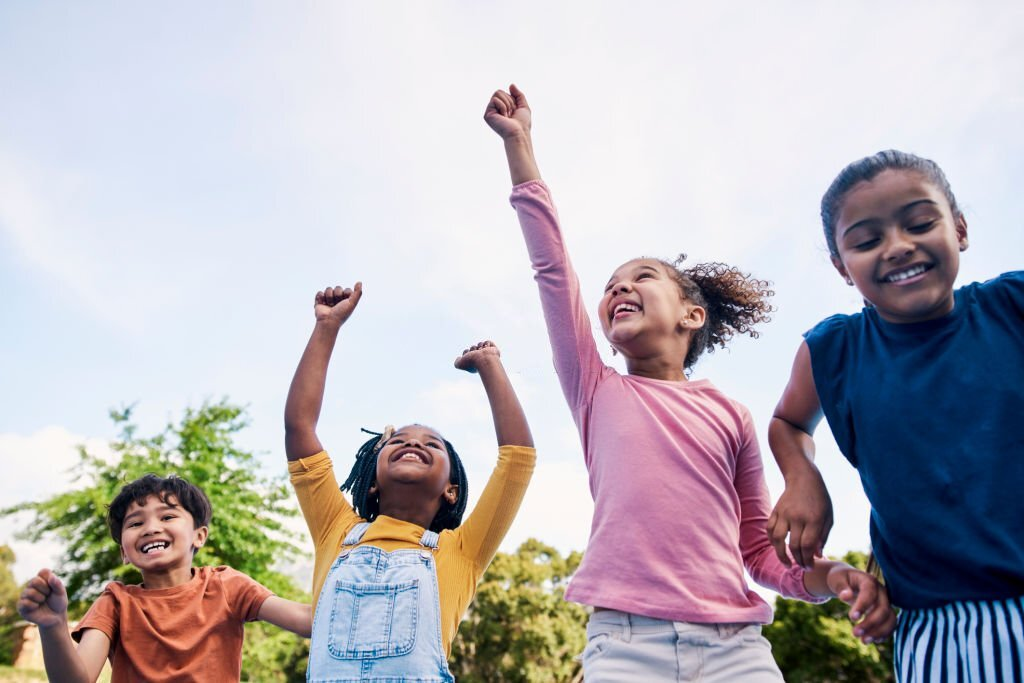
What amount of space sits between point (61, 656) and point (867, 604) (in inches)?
102

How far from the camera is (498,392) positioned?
3.14 meters

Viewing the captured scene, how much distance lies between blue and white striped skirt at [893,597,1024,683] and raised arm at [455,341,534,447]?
62.1 inches

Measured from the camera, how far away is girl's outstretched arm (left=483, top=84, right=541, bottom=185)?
2.84 m

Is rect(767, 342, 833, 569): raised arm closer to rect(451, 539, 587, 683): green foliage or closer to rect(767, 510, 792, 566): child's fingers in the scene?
rect(767, 510, 792, 566): child's fingers

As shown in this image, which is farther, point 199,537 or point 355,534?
point 199,537

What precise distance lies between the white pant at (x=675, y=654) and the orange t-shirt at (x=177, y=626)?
5.40ft

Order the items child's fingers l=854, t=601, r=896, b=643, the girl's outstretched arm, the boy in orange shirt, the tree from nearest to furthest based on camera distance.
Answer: child's fingers l=854, t=601, r=896, b=643, the girl's outstretched arm, the boy in orange shirt, the tree

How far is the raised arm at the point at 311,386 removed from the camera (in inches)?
119

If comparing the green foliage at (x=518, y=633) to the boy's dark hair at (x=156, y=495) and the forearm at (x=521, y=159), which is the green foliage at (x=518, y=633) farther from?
the forearm at (x=521, y=159)

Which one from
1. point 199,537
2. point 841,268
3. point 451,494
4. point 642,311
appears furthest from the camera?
point 199,537

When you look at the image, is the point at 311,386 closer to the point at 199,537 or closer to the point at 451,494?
the point at 451,494

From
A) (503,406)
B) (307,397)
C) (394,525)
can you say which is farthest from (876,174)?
(307,397)

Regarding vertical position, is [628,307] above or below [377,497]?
above

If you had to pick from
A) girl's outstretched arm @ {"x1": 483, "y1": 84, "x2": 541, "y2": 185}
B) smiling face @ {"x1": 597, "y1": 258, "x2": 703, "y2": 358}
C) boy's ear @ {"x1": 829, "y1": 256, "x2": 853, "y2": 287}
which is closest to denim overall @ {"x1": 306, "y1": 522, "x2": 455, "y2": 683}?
smiling face @ {"x1": 597, "y1": 258, "x2": 703, "y2": 358}
